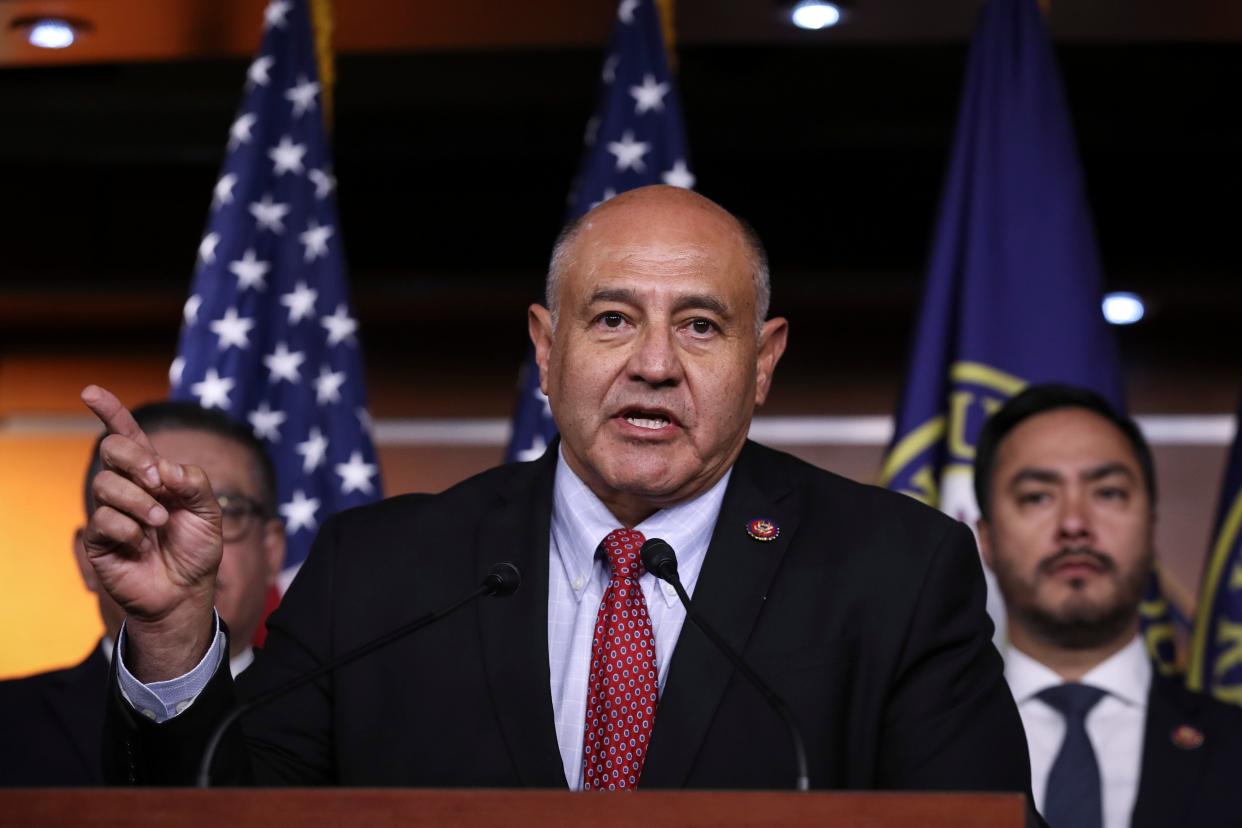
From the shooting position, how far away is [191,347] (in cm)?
393

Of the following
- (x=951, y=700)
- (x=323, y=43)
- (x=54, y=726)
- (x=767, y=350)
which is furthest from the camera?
(x=323, y=43)

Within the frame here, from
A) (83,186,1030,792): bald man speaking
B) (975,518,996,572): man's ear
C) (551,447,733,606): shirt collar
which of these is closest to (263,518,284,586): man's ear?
(83,186,1030,792): bald man speaking

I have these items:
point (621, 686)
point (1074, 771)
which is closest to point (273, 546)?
point (621, 686)

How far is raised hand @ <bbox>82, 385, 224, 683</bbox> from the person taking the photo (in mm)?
1878

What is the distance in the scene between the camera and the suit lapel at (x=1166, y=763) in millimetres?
3170

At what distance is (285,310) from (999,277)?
1.67 m

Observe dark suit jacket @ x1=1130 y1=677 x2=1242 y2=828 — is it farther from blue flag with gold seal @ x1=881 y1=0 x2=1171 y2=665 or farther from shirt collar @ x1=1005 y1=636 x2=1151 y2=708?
blue flag with gold seal @ x1=881 y1=0 x2=1171 y2=665

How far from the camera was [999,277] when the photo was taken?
392 cm

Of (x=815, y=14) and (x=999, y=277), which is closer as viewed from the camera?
(x=999, y=277)

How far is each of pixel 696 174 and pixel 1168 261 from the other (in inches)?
55.6

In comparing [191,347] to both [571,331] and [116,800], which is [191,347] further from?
[116,800]

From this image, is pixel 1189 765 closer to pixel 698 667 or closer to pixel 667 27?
pixel 698 667

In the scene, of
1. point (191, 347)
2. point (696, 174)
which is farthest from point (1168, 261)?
point (191, 347)

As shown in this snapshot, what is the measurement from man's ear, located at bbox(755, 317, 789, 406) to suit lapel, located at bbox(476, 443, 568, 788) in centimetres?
34
